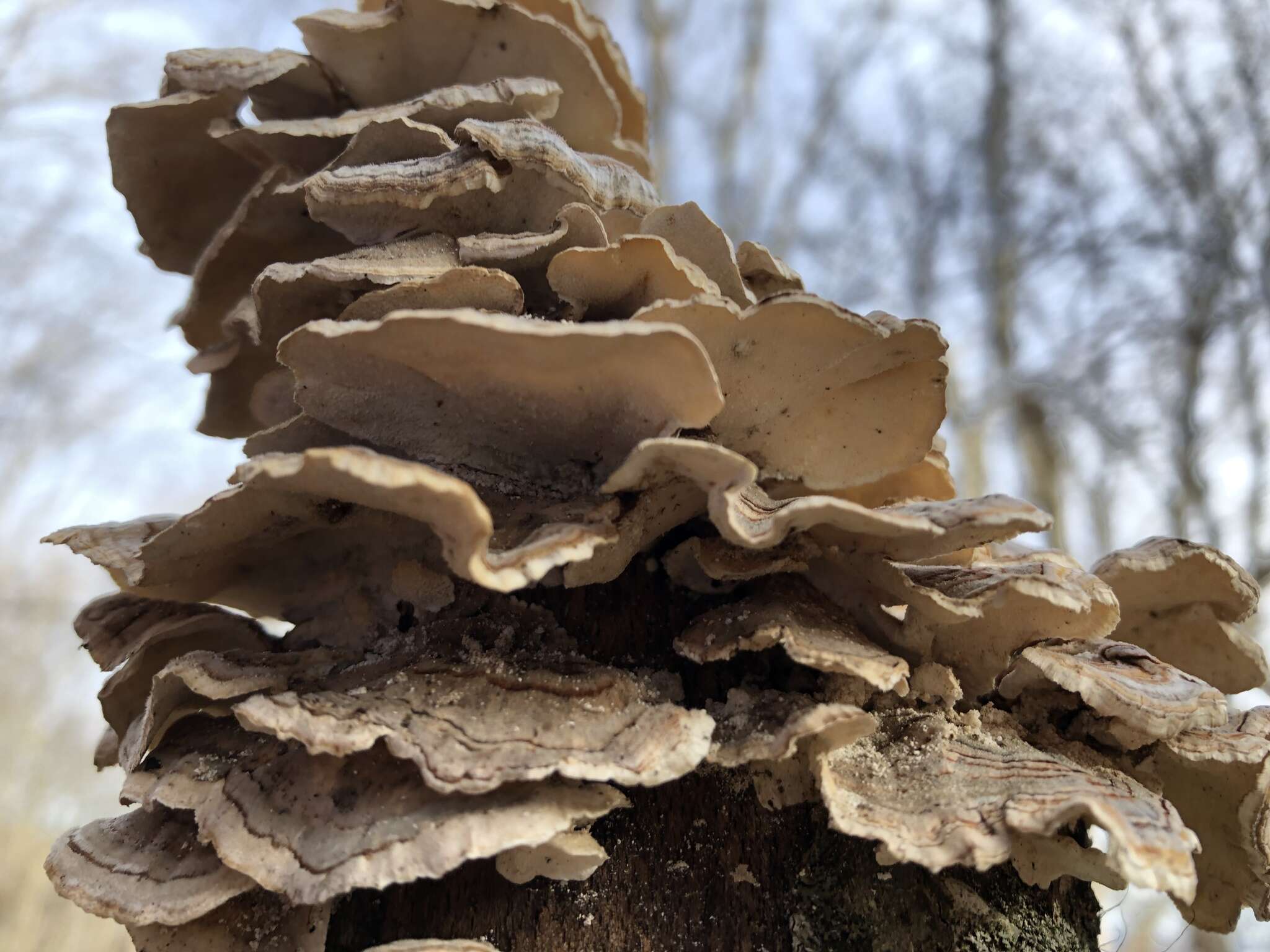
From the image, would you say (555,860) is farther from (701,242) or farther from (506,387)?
(701,242)

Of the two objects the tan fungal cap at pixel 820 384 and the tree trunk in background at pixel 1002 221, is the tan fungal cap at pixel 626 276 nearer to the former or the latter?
the tan fungal cap at pixel 820 384

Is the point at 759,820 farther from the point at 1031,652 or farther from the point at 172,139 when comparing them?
the point at 172,139

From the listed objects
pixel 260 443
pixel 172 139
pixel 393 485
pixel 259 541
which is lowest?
pixel 393 485

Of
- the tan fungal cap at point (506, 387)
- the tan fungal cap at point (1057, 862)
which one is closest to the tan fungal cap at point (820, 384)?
the tan fungal cap at point (506, 387)

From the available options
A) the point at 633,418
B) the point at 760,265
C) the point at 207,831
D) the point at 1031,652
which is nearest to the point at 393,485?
the point at 633,418

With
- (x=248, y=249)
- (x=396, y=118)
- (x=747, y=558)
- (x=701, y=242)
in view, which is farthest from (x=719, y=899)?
(x=248, y=249)
